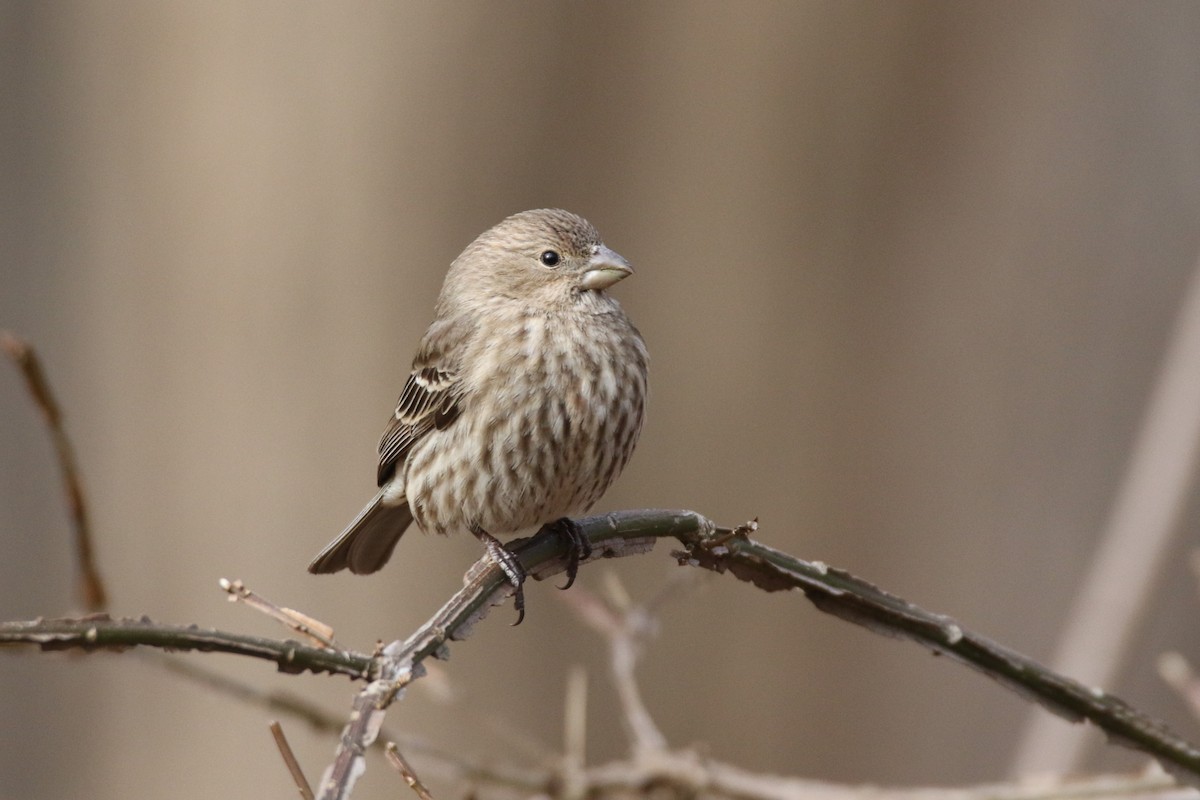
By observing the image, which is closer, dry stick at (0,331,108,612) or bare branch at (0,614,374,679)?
bare branch at (0,614,374,679)

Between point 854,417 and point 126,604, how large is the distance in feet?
11.1

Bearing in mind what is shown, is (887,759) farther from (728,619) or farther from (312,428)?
(312,428)

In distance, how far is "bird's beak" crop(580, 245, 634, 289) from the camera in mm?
3792

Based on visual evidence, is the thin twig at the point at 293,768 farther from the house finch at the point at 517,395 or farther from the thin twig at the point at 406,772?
the house finch at the point at 517,395

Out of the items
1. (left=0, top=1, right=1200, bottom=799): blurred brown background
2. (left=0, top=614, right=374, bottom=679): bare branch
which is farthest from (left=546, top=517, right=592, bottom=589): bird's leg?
(left=0, top=1, right=1200, bottom=799): blurred brown background

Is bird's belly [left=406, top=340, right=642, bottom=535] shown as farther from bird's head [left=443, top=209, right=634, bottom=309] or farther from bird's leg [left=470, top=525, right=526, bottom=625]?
bird's head [left=443, top=209, right=634, bottom=309]

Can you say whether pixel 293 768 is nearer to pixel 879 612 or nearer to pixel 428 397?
pixel 879 612

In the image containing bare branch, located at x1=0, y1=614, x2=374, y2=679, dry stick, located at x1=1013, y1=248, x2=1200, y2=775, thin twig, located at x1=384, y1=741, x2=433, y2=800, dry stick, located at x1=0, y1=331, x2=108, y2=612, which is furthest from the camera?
dry stick, located at x1=1013, y1=248, x2=1200, y2=775

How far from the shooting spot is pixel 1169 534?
12.1 ft

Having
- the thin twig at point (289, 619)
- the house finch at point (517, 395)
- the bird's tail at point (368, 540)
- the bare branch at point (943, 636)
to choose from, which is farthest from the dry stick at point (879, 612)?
the bird's tail at point (368, 540)

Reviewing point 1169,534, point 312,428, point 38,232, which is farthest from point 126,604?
point 1169,534

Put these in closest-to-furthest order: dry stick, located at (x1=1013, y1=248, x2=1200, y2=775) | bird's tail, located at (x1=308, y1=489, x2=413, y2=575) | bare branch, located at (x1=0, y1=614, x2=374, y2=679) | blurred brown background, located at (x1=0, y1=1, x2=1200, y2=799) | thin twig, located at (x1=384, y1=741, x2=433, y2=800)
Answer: thin twig, located at (x1=384, y1=741, x2=433, y2=800), bare branch, located at (x1=0, y1=614, x2=374, y2=679), dry stick, located at (x1=1013, y1=248, x2=1200, y2=775), bird's tail, located at (x1=308, y1=489, x2=413, y2=575), blurred brown background, located at (x1=0, y1=1, x2=1200, y2=799)

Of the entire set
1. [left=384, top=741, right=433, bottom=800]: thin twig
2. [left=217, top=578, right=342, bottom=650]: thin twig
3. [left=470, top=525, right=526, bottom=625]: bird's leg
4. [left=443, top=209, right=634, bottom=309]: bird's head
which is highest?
[left=443, top=209, right=634, bottom=309]: bird's head

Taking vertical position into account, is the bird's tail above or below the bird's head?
below
